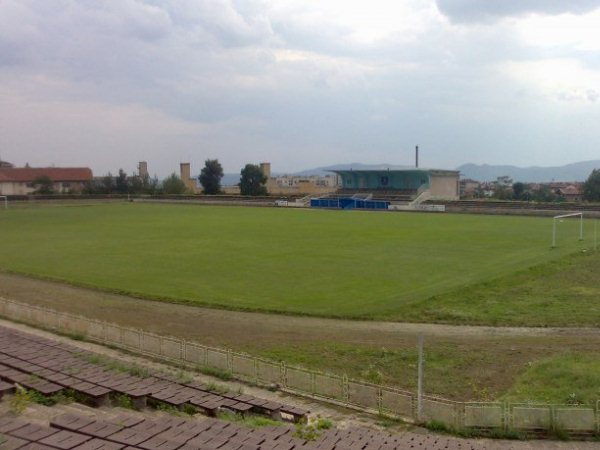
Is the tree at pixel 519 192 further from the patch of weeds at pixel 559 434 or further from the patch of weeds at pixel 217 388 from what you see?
the patch of weeds at pixel 217 388

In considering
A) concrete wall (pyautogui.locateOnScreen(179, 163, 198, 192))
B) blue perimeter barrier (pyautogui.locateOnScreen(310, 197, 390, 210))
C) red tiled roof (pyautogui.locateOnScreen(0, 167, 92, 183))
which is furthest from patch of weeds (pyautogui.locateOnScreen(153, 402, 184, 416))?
concrete wall (pyautogui.locateOnScreen(179, 163, 198, 192))

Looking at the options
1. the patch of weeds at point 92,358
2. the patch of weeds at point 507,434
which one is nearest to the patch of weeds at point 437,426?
the patch of weeds at point 507,434

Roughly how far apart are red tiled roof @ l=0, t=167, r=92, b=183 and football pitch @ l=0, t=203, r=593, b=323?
77903 mm

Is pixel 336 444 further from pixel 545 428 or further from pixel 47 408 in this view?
pixel 47 408

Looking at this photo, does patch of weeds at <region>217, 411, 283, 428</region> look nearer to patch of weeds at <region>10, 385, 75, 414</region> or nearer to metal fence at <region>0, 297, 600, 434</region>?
metal fence at <region>0, 297, 600, 434</region>

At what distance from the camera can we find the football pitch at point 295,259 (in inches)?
1071

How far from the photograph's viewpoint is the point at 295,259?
1512 inches

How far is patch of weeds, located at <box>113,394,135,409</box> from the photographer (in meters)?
13.1

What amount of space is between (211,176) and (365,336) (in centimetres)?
11425

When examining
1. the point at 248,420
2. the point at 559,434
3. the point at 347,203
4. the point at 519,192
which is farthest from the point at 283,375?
the point at 519,192

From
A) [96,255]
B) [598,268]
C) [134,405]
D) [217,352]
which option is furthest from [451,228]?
[134,405]

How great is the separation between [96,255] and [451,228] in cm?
3477

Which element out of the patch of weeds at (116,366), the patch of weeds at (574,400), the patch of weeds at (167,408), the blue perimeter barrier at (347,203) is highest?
the blue perimeter barrier at (347,203)

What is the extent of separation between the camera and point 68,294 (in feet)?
94.2
